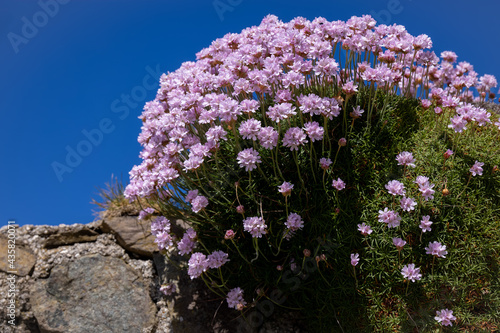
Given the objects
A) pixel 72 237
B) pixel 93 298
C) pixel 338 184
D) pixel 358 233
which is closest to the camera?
pixel 338 184

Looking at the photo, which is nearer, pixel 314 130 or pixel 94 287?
pixel 314 130

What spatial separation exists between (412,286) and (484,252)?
743 mm

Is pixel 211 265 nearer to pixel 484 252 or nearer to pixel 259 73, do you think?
pixel 259 73

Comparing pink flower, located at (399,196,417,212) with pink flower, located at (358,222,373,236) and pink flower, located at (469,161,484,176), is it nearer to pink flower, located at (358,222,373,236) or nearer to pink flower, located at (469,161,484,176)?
pink flower, located at (358,222,373,236)

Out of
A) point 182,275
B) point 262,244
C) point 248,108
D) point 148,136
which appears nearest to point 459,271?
point 262,244

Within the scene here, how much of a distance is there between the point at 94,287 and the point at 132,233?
0.79 metres

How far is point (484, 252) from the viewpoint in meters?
3.94

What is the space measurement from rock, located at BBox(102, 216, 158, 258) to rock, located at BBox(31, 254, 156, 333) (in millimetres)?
244

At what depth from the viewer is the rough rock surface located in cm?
486

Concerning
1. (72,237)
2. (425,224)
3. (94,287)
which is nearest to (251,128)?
(425,224)

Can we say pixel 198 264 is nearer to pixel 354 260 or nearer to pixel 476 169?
pixel 354 260

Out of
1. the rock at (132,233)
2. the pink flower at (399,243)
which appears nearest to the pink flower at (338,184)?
the pink flower at (399,243)

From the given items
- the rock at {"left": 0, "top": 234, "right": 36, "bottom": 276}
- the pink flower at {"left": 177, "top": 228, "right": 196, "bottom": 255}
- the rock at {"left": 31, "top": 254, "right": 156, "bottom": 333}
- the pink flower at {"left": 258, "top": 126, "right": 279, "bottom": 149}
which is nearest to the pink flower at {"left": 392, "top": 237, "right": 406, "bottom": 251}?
the pink flower at {"left": 258, "top": 126, "right": 279, "bottom": 149}

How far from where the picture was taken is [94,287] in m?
5.23
